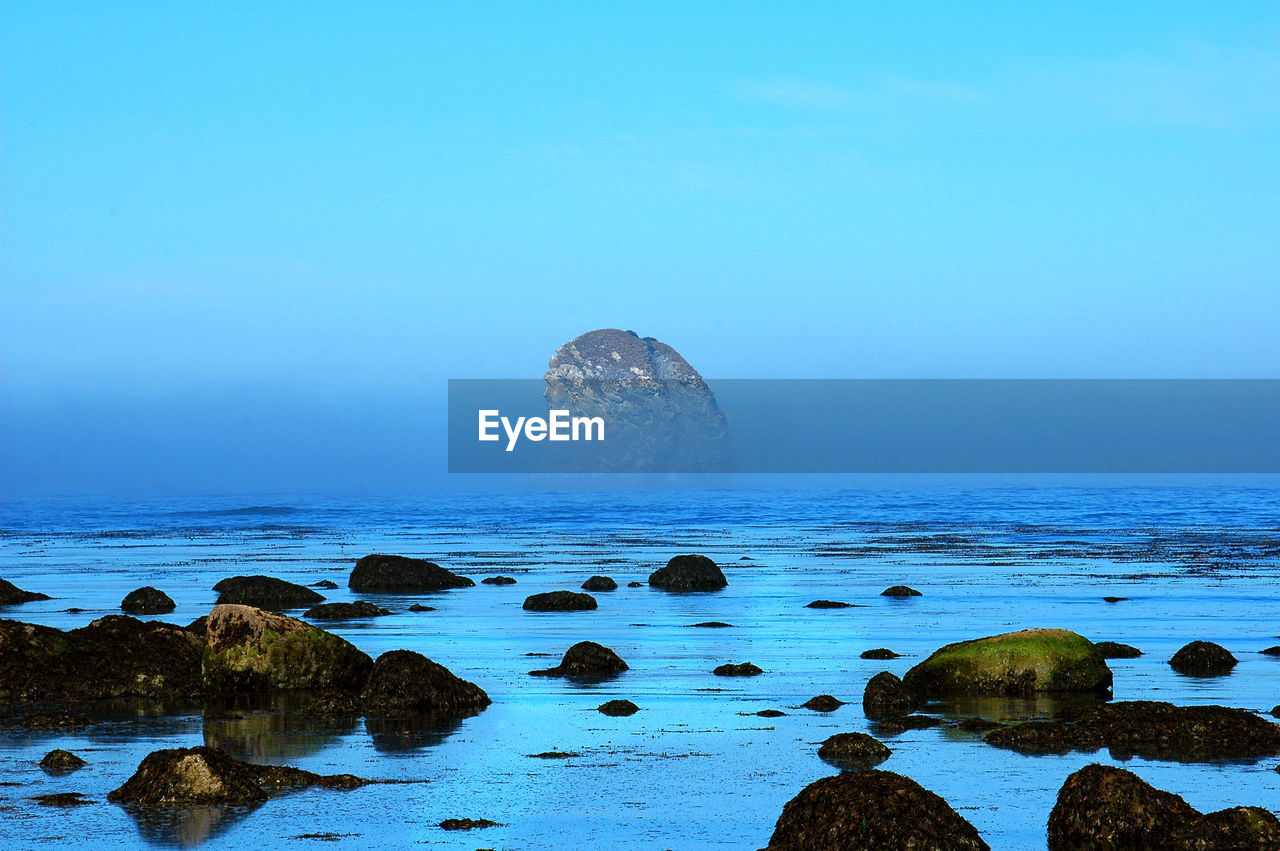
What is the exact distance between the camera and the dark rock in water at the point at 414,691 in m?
18.0

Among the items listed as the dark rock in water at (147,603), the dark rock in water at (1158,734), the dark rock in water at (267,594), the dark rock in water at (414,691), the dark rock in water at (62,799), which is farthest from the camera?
the dark rock in water at (267,594)

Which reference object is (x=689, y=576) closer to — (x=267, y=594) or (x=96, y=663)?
(x=267, y=594)

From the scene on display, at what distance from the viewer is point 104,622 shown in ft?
68.5

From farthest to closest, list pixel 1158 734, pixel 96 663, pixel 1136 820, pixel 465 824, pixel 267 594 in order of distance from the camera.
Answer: pixel 267 594
pixel 96 663
pixel 1158 734
pixel 465 824
pixel 1136 820

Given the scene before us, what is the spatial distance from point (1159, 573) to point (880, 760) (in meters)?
31.7

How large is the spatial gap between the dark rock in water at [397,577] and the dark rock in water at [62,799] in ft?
79.2

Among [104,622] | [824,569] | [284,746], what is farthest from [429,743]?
[824,569]

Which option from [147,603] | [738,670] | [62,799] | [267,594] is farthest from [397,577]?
[62,799]

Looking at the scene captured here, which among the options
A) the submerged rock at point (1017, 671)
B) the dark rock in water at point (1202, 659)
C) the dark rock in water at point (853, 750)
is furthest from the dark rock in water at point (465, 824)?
the dark rock in water at point (1202, 659)

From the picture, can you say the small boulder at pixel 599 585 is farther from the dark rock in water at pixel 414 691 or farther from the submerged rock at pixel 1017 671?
the dark rock in water at pixel 414 691

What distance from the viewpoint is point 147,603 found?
31.7 metres

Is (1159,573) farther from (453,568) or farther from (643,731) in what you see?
(643,731)

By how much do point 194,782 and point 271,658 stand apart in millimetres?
7451

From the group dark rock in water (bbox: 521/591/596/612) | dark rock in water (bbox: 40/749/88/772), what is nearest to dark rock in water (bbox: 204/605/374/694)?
dark rock in water (bbox: 40/749/88/772)
